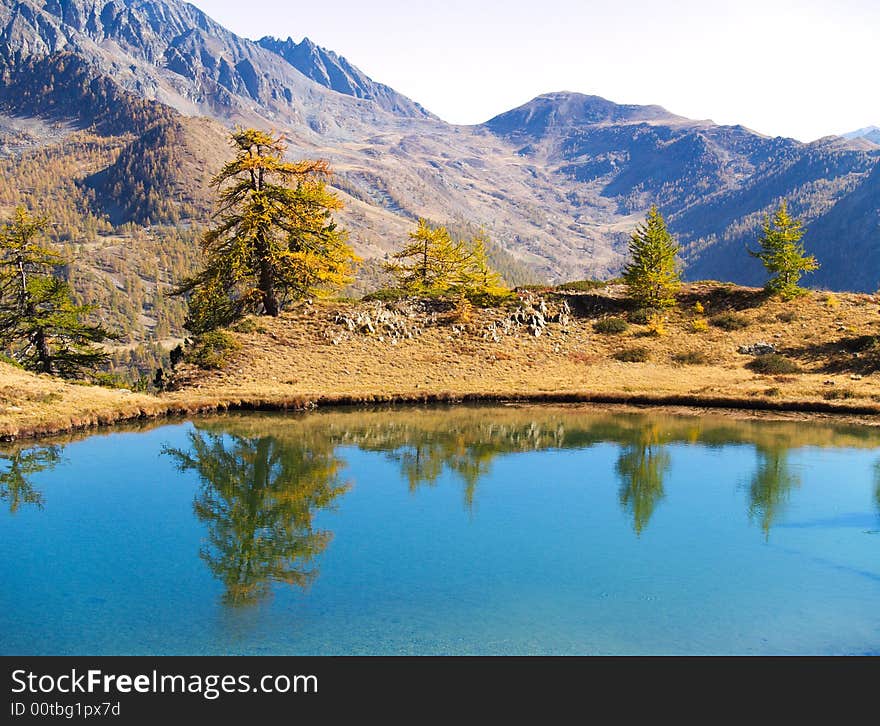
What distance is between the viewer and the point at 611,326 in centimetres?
6606

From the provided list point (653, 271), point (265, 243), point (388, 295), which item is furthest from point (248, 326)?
point (653, 271)

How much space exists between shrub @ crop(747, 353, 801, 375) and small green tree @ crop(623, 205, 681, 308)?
40.7ft

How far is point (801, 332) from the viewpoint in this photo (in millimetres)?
62062

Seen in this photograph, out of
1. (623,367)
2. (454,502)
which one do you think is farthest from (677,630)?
(623,367)

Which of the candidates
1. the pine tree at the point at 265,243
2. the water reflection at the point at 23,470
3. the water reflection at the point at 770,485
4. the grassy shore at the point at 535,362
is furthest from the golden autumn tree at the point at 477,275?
the water reflection at the point at 23,470

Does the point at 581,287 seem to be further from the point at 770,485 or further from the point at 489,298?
the point at 770,485

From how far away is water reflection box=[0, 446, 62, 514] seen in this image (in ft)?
92.2

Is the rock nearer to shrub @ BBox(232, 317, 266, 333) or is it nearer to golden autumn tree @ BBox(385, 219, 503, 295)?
golden autumn tree @ BBox(385, 219, 503, 295)

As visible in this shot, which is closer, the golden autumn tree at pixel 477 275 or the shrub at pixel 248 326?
the shrub at pixel 248 326

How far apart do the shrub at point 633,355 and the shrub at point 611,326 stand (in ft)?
12.6

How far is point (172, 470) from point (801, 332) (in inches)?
2041

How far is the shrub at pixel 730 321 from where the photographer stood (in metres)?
64.9

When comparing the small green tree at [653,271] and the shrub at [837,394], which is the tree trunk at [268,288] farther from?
the shrub at [837,394]
